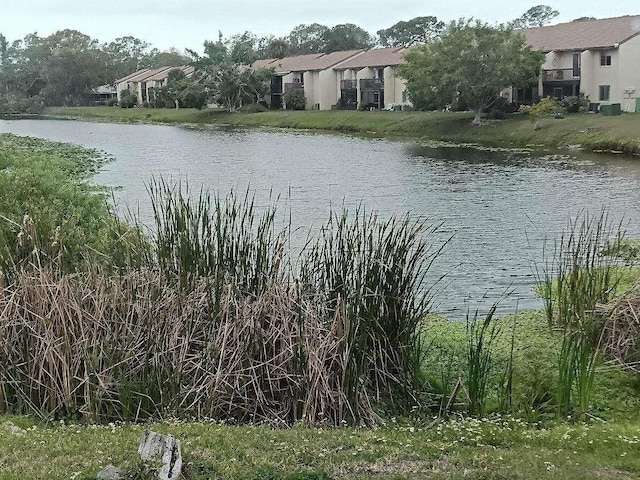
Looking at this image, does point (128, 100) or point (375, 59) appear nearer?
point (375, 59)

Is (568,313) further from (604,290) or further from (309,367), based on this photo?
(309,367)

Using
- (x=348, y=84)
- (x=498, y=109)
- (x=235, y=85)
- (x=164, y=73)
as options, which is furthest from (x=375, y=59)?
(x=164, y=73)

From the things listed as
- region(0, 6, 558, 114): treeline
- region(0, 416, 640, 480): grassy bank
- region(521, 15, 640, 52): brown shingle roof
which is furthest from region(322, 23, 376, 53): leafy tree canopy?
region(0, 416, 640, 480): grassy bank

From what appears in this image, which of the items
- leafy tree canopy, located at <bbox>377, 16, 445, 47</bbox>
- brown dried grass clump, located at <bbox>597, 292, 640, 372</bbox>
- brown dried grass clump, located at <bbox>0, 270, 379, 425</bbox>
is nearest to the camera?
brown dried grass clump, located at <bbox>0, 270, 379, 425</bbox>

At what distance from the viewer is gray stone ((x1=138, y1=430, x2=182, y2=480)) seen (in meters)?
4.79

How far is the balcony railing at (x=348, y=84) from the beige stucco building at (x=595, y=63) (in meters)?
16.1

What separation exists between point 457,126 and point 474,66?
3.49 meters

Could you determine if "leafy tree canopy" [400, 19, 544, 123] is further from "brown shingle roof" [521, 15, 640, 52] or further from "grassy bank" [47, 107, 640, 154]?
"brown shingle roof" [521, 15, 640, 52]

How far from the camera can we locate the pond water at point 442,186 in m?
14.8

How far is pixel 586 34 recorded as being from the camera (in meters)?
52.8

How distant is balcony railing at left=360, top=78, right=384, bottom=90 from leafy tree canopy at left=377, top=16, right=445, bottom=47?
35.1m

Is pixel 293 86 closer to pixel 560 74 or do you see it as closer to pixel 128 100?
pixel 128 100

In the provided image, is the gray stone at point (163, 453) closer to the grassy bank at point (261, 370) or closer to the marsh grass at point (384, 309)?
the grassy bank at point (261, 370)

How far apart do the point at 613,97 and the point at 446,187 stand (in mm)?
26387
